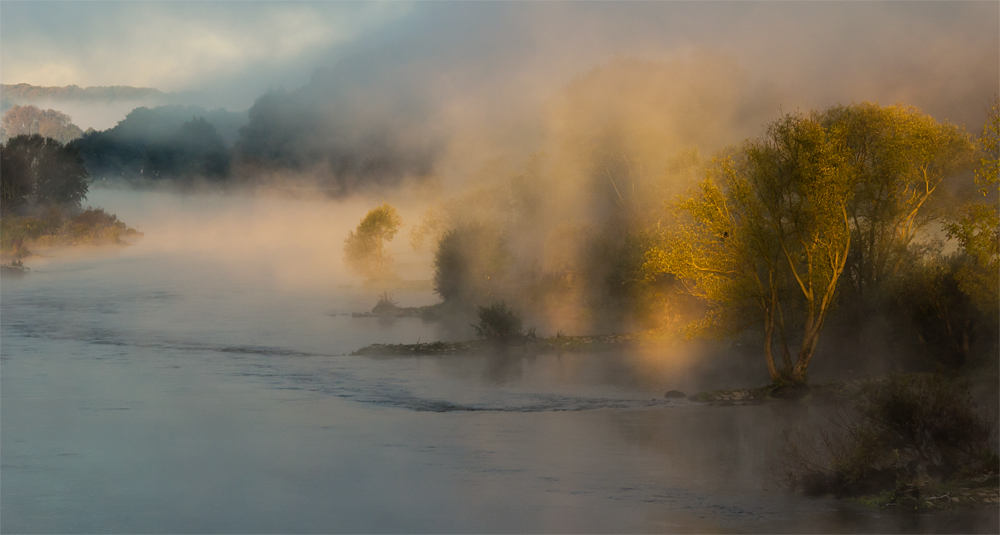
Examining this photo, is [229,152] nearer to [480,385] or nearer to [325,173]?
[325,173]

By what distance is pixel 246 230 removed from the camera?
6006 centimetres

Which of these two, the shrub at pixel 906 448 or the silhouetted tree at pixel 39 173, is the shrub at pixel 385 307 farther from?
the shrub at pixel 906 448

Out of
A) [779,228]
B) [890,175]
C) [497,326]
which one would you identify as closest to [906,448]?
[779,228]

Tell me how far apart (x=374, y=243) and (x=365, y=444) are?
38.0m

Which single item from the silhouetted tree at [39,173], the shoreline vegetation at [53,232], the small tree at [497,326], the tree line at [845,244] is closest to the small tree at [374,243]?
the shoreline vegetation at [53,232]

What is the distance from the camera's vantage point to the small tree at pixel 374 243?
53.1 metres

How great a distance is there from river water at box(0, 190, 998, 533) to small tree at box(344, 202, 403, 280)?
1436cm

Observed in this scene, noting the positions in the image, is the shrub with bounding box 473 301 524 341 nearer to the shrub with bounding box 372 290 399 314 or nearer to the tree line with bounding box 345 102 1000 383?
the tree line with bounding box 345 102 1000 383

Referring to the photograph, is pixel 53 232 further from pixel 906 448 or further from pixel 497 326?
pixel 906 448

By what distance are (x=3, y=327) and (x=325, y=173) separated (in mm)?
22999

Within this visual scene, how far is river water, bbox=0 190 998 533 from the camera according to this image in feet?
38.2

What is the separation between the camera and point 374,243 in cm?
5391

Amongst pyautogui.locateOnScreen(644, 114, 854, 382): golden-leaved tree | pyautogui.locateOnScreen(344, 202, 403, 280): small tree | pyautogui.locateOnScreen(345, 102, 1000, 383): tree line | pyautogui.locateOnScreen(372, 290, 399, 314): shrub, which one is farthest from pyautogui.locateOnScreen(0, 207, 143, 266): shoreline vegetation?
pyautogui.locateOnScreen(644, 114, 854, 382): golden-leaved tree

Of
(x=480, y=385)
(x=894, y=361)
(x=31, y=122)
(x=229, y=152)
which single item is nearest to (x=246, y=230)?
(x=229, y=152)
